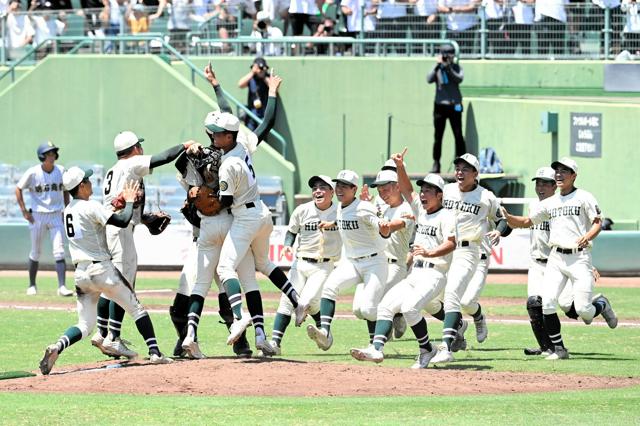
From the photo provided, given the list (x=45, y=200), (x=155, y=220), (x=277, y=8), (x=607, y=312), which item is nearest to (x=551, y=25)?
(x=277, y=8)

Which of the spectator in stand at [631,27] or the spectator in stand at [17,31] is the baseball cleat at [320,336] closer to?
the spectator in stand at [631,27]

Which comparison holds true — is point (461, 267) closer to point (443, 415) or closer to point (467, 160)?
point (467, 160)

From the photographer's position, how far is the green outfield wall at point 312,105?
27125mm

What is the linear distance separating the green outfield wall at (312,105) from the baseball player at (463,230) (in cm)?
1243

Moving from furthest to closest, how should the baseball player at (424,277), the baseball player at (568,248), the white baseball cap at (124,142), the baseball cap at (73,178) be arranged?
the baseball player at (568,248)
the baseball player at (424,277)
the white baseball cap at (124,142)
the baseball cap at (73,178)

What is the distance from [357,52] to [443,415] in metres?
18.5

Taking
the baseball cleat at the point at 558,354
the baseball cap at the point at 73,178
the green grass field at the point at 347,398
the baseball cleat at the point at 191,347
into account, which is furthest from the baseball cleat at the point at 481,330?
the baseball cap at the point at 73,178

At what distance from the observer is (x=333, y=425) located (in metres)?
10.0

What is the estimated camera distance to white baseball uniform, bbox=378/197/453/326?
13.4 metres

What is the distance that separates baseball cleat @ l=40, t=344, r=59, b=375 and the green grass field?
853 mm

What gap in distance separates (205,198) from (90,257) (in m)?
1.21

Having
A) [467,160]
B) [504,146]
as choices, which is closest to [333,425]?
[467,160]

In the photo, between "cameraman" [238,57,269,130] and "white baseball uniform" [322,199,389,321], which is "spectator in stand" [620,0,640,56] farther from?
"white baseball uniform" [322,199,389,321]

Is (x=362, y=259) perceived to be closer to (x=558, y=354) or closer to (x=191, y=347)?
(x=191, y=347)
